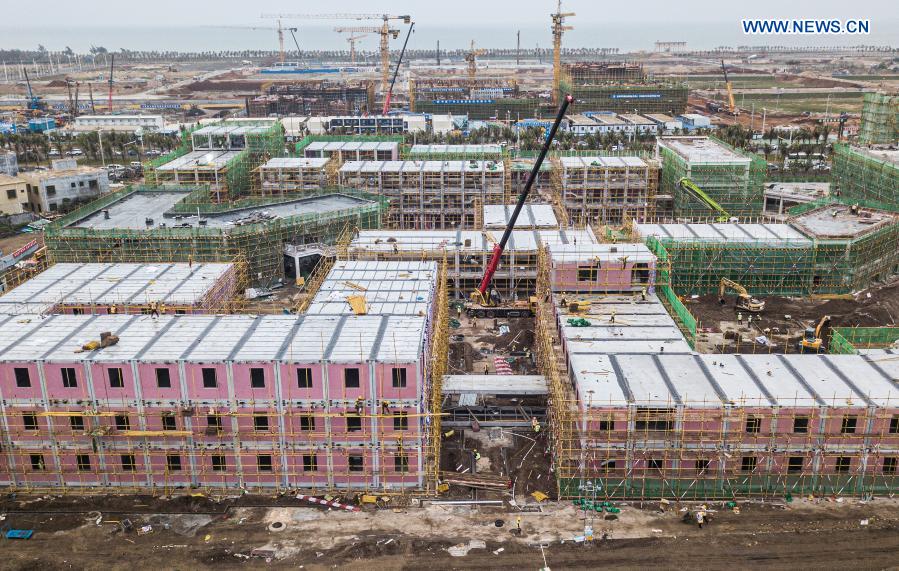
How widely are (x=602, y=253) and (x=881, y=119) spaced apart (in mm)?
64192

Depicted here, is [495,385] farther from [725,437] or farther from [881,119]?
[881,119]

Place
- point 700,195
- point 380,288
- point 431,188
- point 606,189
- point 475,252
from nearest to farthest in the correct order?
point 380,288 < point 475,252 < point 700,195 < point 431,188 < point 606,189

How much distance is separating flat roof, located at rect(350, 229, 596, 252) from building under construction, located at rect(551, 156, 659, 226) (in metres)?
20.8

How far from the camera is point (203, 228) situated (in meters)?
66.1

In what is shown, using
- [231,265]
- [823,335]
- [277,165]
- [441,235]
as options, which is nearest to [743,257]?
[823,335]

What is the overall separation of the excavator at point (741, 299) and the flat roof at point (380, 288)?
25957 mm

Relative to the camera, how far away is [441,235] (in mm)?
67000

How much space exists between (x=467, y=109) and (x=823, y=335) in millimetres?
129292

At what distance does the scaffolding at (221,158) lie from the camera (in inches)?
3489

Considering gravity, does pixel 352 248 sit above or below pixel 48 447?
above

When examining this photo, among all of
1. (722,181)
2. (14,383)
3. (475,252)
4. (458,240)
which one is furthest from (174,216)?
(722,181)

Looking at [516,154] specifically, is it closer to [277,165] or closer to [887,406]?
[277,165]

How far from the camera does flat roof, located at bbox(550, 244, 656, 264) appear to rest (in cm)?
5509

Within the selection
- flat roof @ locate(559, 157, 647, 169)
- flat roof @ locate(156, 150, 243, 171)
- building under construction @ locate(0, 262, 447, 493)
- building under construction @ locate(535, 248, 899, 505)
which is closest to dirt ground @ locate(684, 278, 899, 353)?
building under construction @ locate(535, 248, 899, 505)
